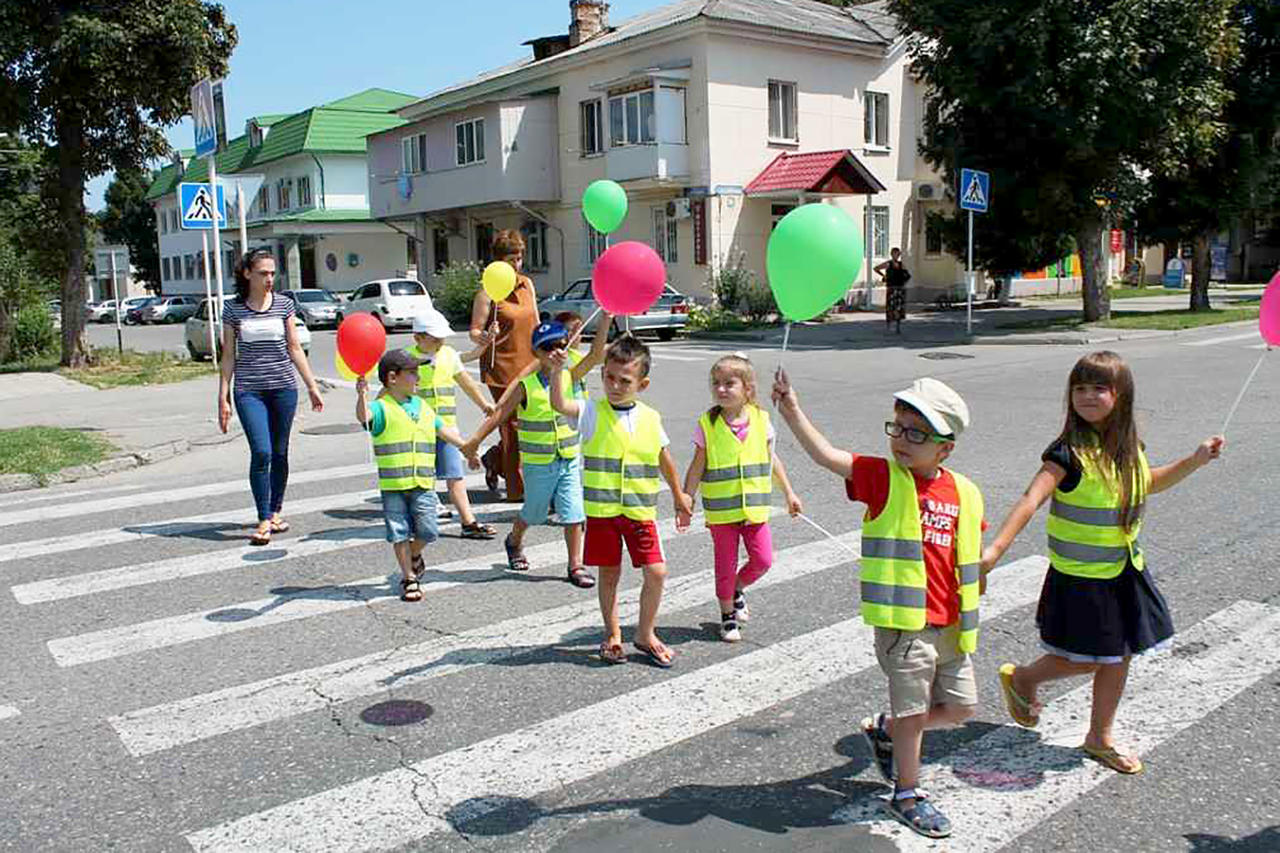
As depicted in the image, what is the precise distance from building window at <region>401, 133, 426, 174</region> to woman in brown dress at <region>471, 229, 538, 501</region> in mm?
34736

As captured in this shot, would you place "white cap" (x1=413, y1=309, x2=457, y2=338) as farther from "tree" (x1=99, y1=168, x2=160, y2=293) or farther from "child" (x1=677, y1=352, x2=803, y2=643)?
"tree" (x1=99, y1=168, x2=160, y2=293)

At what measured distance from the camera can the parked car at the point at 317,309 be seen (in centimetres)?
3841

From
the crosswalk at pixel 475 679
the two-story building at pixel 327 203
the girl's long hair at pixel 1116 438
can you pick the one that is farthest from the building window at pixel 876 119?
the girl's long hair at pixel 1116 438

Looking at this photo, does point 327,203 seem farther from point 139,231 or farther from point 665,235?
point 139,231

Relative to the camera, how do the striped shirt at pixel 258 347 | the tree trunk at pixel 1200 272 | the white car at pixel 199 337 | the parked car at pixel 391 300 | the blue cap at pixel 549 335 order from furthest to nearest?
the parked car at pixel 391 300, the tree trunk at pixel 1200 272, the white car at pixel 199 337, the striped shirt at pixel 258 347, the blue cap at pixel 549 335

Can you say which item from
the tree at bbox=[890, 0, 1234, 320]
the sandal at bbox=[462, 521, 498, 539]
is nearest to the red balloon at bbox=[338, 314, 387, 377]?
the sandal at bbox=[462, 521, 498, 539]

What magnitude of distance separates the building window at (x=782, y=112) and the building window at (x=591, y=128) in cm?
553

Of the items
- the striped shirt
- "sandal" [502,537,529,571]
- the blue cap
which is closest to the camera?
the blue cap

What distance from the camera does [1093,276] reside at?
25.2 meters

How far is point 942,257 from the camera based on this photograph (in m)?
36.2

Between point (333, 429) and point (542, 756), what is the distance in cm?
960

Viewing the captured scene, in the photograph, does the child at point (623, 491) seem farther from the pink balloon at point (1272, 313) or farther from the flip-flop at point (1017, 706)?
the pink balloon at point (1272, 313)

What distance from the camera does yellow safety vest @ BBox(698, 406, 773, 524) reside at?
5152mm

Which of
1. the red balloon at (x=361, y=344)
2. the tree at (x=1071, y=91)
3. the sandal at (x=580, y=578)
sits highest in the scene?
the tree at (x=1071, y=91)
